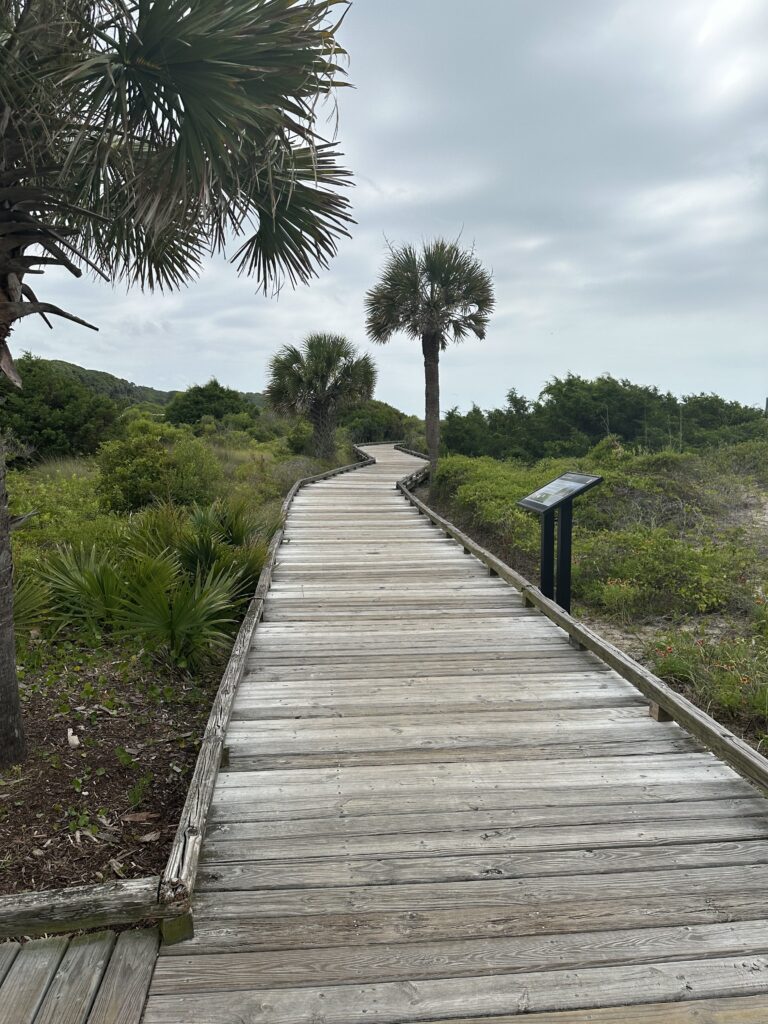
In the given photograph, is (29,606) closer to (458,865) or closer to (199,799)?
(199,799)

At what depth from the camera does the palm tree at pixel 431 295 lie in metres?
19.8

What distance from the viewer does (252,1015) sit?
1.99 metres

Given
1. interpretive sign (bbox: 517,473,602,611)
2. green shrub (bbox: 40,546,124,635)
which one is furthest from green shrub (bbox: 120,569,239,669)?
interpretive sign (bbox: 517,473,602,611)

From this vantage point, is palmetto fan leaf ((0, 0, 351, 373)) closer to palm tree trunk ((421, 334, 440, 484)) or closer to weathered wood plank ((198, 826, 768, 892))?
weathered wood plank ((198, 826, 768, 892))

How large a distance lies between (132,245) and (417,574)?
4.51m

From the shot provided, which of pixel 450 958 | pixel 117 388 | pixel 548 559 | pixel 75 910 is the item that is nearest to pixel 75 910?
pixel 75 910

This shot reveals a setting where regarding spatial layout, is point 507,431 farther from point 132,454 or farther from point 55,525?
point 55,525

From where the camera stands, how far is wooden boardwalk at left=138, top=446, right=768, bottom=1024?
6.81ft

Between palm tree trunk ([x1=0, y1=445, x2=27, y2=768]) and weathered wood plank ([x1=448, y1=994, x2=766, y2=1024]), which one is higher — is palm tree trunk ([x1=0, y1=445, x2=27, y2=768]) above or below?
above

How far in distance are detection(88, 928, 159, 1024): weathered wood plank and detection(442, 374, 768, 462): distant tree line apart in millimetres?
20953

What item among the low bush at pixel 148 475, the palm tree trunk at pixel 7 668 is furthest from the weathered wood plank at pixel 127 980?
the low bush at pixel 148 475

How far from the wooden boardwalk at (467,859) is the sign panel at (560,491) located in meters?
1.42

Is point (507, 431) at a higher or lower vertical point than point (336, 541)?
higher

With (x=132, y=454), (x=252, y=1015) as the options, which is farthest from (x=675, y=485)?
(x=252, y=1015)
